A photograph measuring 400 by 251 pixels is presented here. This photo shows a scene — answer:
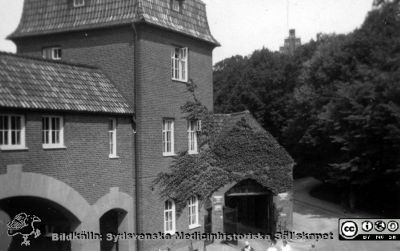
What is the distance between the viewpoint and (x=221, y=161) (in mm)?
24422

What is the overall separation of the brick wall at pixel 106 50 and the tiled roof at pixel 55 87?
19.5 inches

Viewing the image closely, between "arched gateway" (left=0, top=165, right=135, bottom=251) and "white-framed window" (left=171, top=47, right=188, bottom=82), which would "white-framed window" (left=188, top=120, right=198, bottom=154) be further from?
"arched gateway" (left=0, top=165, right=135, bottom=251)

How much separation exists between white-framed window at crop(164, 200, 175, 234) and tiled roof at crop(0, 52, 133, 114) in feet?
16.0

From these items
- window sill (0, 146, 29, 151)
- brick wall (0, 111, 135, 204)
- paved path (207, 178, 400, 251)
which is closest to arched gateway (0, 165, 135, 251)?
brick wall (0, 111, 135, 204)

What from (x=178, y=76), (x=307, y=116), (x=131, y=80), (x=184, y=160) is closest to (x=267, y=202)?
(x=184, y=160)

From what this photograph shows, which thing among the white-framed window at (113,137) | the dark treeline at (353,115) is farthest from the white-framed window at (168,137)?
the dark treeline at (353,115)

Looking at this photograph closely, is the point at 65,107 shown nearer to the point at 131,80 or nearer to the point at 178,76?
the point at 131,80

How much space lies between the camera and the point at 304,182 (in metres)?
53.4

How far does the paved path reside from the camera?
86.0ft

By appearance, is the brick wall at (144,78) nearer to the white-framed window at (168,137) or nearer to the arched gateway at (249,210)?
the white-framed window at (168,137)

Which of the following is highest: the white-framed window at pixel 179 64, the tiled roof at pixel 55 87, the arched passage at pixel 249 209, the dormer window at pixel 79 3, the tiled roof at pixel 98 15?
the dormer window at pixel 79 3

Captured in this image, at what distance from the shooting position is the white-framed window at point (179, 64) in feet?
72.4

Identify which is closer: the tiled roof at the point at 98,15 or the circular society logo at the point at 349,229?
the circular society logo at the point at 349,229

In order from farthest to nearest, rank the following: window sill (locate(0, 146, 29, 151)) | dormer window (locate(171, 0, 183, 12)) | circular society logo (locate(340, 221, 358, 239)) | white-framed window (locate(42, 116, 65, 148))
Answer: dormer window (locate(171, 0, 183, 12)), circular society logo (locate(340, 221, 358, 239)), white-framed window (locate(42, 116, 65, 148)), window sill (locate(0, 146, 29, 151))
